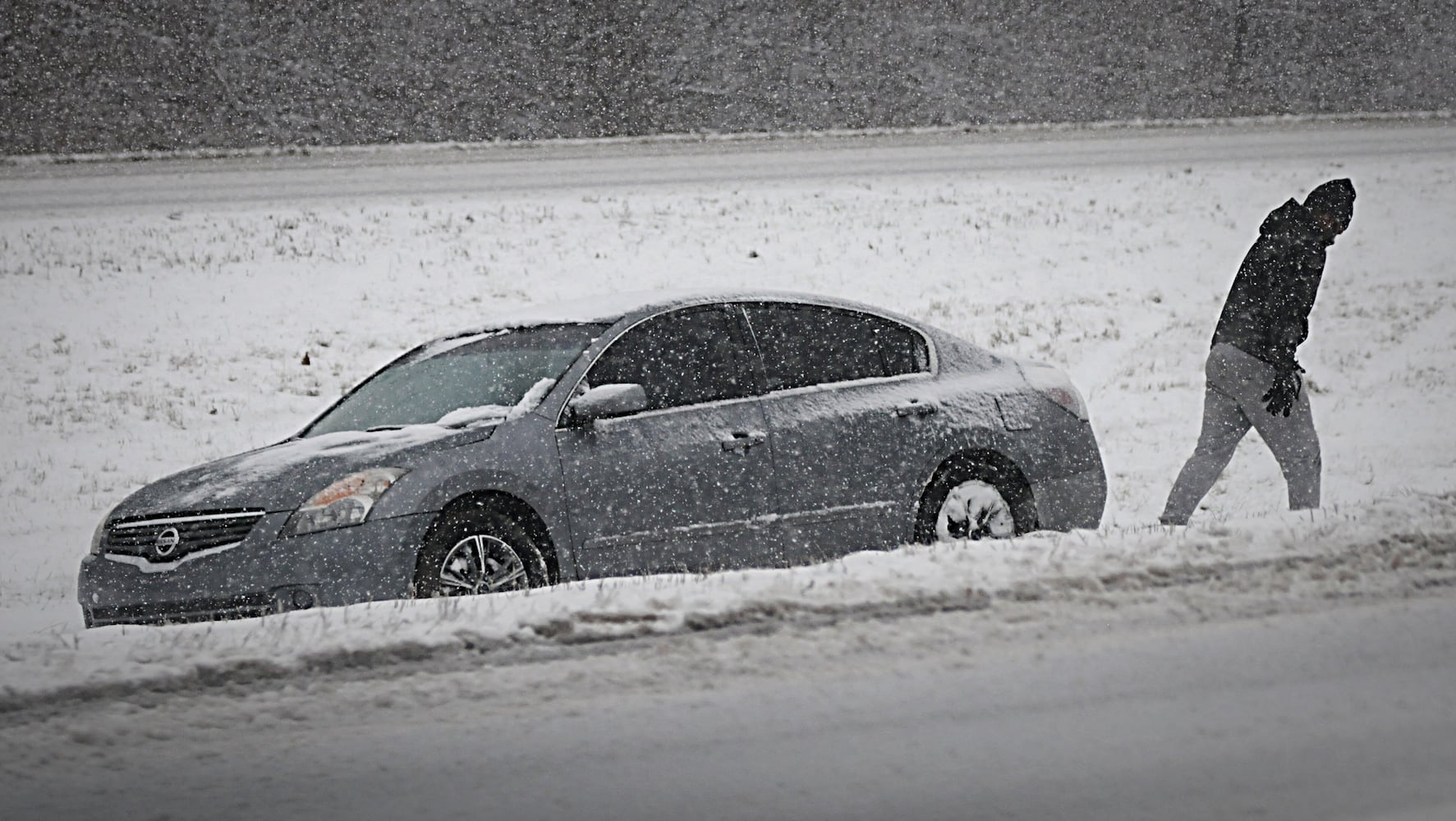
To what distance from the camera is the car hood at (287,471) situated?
5.55m

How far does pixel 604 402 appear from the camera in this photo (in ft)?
19.3

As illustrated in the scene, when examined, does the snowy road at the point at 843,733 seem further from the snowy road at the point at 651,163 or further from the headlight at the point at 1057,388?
the snowy road at the point at 651,163

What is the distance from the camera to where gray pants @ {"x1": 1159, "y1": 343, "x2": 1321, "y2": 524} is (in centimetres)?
666

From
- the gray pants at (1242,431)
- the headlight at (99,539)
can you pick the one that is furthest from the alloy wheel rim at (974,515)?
the headlight at (99,539)

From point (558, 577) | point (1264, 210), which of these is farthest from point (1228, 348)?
point (1264, 210)

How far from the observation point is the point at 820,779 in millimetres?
3537

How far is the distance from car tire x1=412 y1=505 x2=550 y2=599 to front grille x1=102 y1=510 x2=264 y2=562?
66 cm

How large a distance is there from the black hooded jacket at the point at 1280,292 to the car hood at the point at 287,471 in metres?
3.45

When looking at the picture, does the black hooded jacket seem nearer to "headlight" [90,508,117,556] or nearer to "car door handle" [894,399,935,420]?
"car door handle" [894,399,935,420]

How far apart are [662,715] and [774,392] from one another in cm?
269

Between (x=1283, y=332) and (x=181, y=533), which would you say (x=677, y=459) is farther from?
(x=1283, y=332)

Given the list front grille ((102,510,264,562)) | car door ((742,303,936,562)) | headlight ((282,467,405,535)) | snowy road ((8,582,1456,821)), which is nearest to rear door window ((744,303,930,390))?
car door ((742,303,936,562))

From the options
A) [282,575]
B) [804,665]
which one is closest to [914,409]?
[804,665]

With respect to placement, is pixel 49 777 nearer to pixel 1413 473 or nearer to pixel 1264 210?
pixel 1413 473
